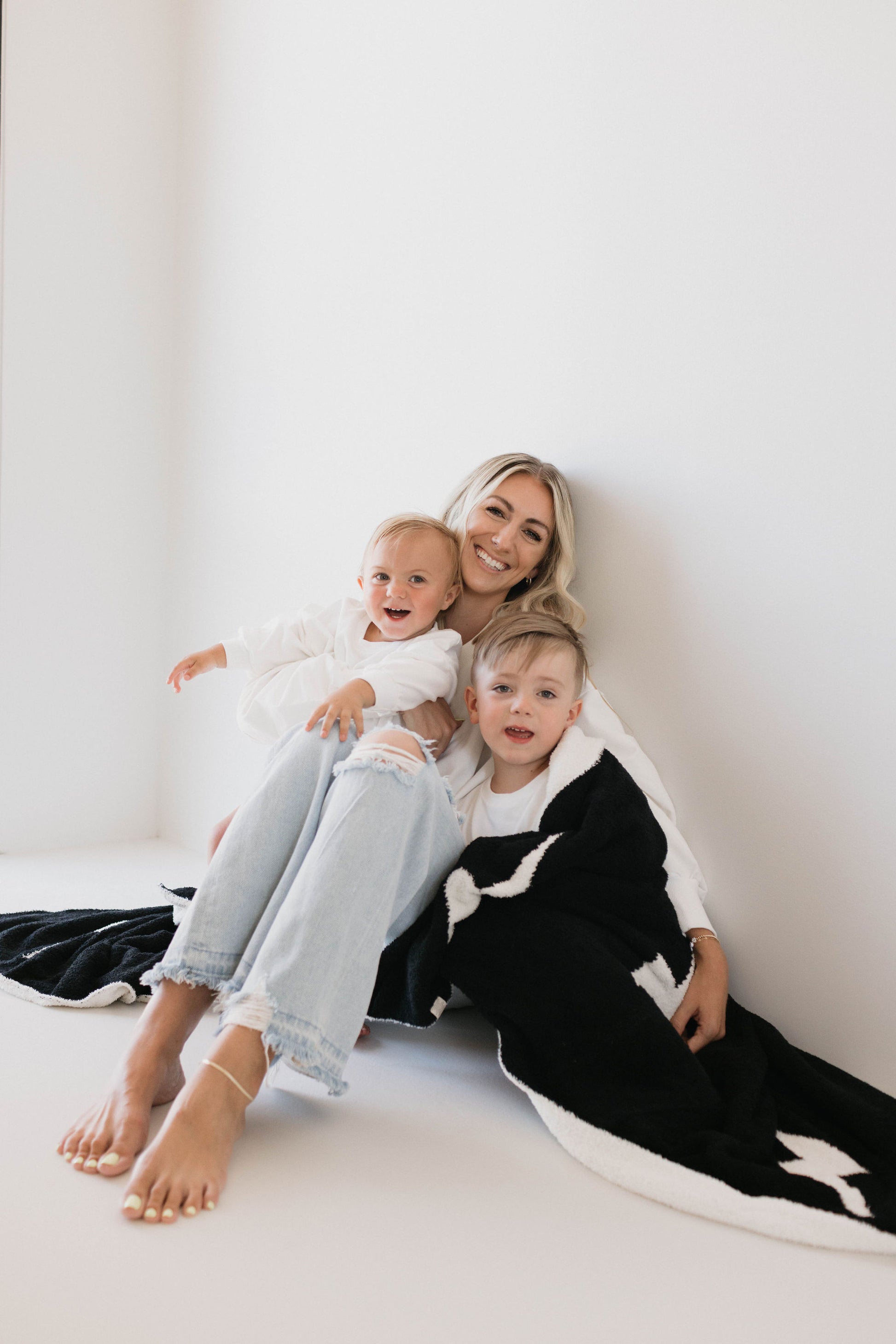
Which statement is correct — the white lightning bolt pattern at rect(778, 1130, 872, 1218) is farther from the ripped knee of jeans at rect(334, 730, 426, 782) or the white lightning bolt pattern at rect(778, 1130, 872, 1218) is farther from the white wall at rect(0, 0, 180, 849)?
the white wall at rect(0, 0, 180, 849)

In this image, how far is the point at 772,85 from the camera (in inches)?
60.9

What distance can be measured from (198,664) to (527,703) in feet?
2.06

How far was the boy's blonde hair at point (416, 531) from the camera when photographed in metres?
1.81

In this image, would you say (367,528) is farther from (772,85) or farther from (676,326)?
(772,85)

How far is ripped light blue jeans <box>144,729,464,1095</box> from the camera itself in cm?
116

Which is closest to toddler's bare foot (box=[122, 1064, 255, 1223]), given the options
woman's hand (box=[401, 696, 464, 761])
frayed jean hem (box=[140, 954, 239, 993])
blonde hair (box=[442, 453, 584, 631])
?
frayed jean hem (box=[140, 954, 239, 993])

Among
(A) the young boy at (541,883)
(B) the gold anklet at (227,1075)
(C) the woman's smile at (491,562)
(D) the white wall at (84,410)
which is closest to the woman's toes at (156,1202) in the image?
(B) the gold anklet at (227,1075)

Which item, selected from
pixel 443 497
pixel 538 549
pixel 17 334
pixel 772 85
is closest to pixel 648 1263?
pixel 538 549

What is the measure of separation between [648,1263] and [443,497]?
1.47 metres

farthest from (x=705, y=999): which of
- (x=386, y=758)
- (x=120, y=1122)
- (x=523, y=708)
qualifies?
(x=120, y=1122)

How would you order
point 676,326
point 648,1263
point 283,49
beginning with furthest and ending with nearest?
point 283,49 → point 676,326 → point 648,1263

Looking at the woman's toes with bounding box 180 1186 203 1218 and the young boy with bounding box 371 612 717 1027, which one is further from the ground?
the young boy with bounding box 371 612 717 1027

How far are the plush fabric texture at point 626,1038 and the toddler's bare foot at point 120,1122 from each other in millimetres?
372

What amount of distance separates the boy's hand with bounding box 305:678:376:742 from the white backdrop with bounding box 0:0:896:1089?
513 mm
